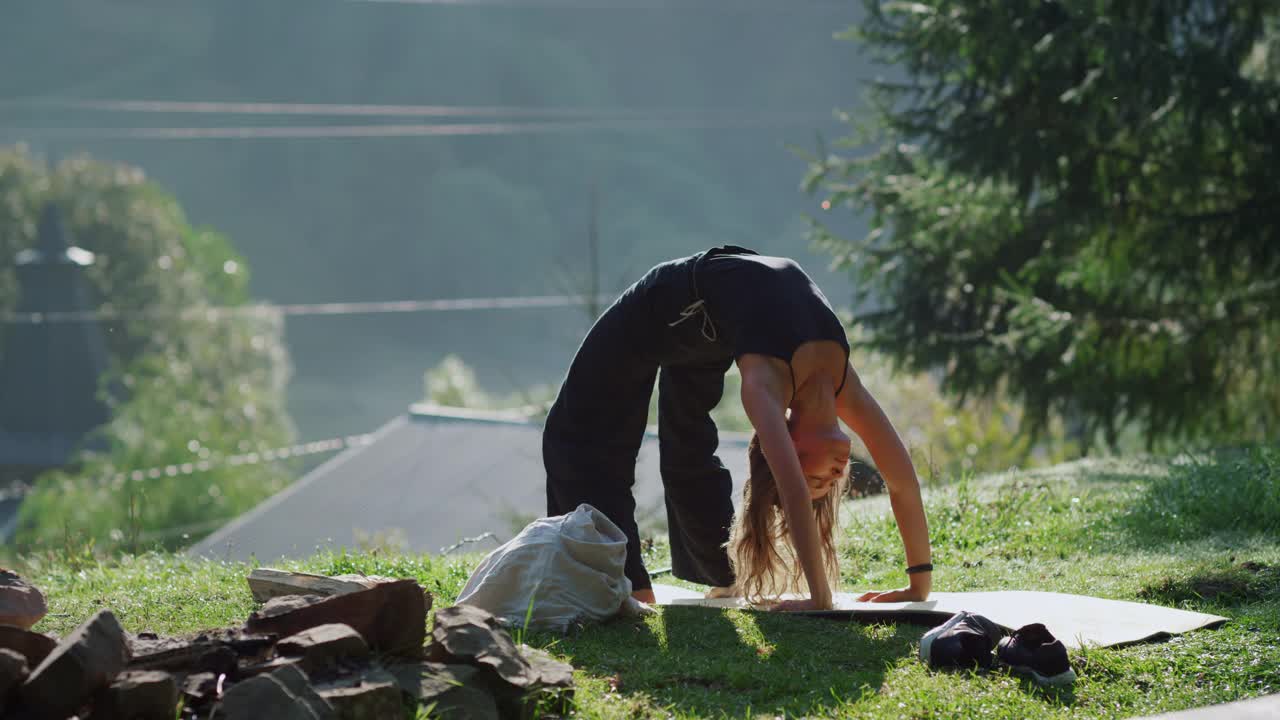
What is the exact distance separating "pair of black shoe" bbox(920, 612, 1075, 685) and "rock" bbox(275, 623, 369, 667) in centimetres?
158

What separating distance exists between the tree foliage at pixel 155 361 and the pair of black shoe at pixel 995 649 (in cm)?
2672

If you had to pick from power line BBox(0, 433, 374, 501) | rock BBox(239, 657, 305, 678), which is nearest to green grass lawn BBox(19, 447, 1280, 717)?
rock BBox(239, 657, 305, 678)

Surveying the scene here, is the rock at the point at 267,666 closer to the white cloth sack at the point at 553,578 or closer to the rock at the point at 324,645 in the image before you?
the rock at the point at 324,645

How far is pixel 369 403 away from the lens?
2547 inches

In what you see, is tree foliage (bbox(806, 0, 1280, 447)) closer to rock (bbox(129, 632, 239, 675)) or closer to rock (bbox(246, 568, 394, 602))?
rock (bbox(246, 568, 394, 602))

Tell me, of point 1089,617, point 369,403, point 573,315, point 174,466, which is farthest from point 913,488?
point 369,403

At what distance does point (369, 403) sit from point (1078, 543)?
6161 cm

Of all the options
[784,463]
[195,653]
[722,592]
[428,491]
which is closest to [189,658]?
[195,653]

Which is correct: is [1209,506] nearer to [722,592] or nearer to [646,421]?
[722,592]

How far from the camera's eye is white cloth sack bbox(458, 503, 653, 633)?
3783 mm

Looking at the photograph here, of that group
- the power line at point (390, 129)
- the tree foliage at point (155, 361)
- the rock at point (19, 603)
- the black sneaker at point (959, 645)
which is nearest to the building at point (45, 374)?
the tree foliage at point (155, 361)

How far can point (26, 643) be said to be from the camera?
2734 mm

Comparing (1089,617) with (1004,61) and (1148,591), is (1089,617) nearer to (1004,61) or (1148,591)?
(1148,591)

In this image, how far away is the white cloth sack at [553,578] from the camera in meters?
3.78
